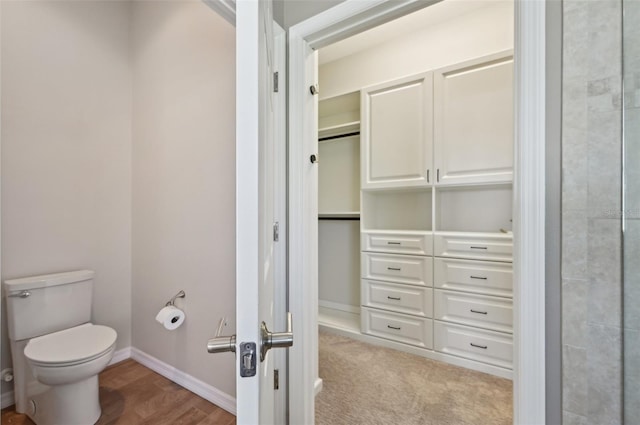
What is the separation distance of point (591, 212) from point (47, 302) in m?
2.66

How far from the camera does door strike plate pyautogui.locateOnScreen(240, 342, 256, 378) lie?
1.34 feet

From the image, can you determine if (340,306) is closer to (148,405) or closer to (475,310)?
(475,310)

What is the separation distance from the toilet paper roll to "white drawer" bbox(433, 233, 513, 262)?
1887mm

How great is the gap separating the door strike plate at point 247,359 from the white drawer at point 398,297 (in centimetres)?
212

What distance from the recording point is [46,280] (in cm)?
171

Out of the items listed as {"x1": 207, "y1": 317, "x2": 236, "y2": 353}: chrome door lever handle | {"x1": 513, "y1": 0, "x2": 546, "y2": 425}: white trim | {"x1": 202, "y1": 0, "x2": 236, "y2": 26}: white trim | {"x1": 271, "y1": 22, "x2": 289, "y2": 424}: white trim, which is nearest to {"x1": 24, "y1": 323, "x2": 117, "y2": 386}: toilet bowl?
{"x1": 271, "y1": 22, "x2": 289, "y2": 424}: white trim

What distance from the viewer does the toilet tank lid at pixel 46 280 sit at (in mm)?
1627

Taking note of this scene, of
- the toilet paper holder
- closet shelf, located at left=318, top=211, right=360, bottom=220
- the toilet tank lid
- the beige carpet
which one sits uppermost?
closet shelf, located at left=318, top=211, right=360, bottom=220

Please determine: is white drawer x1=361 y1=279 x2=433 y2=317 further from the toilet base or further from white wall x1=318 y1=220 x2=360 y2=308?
the toilet base

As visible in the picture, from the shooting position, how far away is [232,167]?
1.63 m

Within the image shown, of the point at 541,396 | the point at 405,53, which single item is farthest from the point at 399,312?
the point at 405,53

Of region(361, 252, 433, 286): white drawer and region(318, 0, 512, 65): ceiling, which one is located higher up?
region(318, 0, 512, 65): ceiling

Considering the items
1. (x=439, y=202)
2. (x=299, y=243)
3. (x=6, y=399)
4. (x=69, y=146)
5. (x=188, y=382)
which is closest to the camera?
(x=299, y=243)

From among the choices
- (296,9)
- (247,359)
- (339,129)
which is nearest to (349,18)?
(296,9)
